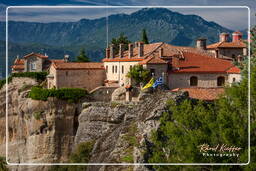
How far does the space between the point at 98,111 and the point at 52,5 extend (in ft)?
44.7

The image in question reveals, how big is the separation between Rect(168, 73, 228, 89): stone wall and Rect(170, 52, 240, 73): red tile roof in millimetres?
245

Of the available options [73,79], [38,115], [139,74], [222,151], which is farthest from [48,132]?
[222,151]

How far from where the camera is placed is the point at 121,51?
90.0 feet

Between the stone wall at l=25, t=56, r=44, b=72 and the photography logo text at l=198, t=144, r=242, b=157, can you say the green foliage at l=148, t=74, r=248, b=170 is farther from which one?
the stone wall at l=25, t=56, r=44, b=72

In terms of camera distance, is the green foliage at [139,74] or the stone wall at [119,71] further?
the stone wall at [119,71]

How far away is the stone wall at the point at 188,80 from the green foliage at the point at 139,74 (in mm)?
1122

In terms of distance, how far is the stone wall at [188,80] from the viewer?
23.1 m

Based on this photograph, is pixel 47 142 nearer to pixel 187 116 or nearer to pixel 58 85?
pixel 58 85

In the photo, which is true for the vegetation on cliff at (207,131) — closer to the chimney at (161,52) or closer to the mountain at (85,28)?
the mountain at (85,28)

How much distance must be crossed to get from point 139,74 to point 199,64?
126 inches

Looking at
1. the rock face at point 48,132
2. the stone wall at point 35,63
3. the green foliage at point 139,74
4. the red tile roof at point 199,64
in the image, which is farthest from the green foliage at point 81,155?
the stone wall at point 35,63

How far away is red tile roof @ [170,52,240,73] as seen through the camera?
23.6 m

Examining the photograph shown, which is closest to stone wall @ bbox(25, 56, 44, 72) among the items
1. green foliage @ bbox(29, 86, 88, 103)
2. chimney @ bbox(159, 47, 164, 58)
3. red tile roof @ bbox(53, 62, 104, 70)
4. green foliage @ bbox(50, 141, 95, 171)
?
red tile roof @ bbox(53, 62, 104, 70)

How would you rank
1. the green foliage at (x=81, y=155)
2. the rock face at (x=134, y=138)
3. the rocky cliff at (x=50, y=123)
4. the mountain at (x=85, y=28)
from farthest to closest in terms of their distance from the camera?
the rocky cliff at (x=50, y=123) → the green foliage at (x=81, y=155) → the mountain at (x=85, y=28) → the rock face at (x=134, y=138)
